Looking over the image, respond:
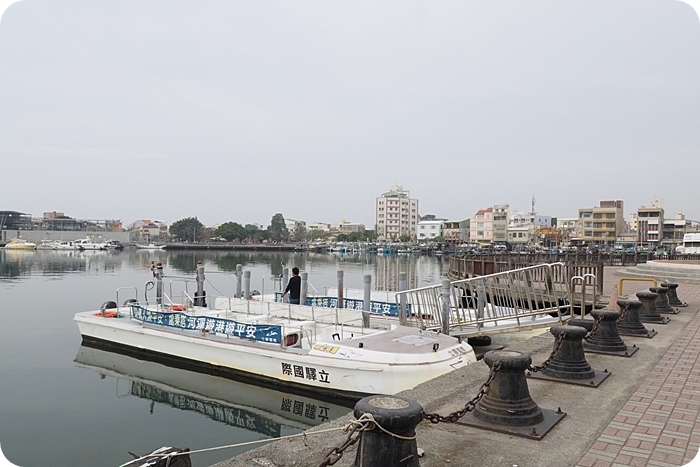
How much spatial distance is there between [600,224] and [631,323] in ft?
348

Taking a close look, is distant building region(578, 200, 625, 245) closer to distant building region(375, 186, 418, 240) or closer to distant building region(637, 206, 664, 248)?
distant building region(637, 206, 664, 248)

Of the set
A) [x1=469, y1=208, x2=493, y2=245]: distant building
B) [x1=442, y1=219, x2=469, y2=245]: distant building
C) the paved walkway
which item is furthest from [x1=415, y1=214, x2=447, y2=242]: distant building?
the paved walkway

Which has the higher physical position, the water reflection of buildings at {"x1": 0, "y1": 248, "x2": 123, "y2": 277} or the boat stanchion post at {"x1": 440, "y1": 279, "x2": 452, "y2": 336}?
the boat stanchion post at {"x1": 440, "y1": 279, "x2": 452, "y2": 336}

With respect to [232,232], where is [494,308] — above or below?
below

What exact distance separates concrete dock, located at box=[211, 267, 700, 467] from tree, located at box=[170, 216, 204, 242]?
7035 inches

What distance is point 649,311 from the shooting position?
39.4 feet

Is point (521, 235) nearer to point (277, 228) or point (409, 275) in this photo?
point (409, 275)

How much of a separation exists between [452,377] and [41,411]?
982cm

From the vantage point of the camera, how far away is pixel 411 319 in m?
14.8

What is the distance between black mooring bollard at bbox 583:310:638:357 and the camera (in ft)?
28.3

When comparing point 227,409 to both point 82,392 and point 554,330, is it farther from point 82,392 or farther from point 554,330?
point 554,330

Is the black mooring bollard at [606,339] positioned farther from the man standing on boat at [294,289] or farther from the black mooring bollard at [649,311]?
the man standing on boat at [294,289]

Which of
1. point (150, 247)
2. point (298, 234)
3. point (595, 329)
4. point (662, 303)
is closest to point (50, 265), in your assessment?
point (662, 303)

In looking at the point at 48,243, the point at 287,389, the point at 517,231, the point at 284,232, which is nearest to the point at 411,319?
the point at 287,389
